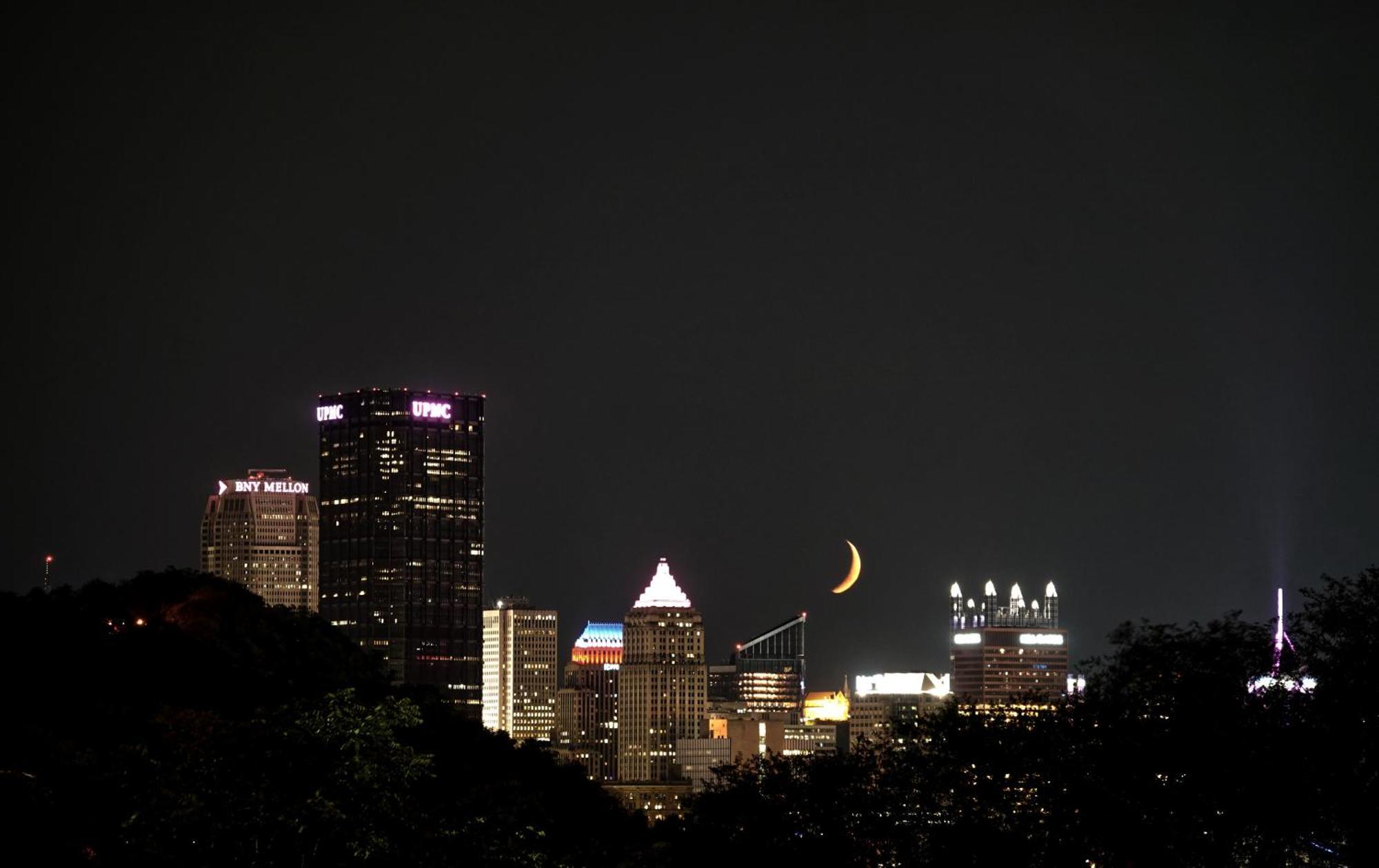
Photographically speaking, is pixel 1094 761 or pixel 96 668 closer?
pixel 1094 761

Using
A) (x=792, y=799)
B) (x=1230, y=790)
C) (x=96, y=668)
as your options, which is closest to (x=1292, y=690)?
(x=1230, y=790)

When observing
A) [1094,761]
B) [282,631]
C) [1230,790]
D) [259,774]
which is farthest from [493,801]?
[282,631]

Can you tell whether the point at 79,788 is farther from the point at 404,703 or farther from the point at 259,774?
the point at 404,703

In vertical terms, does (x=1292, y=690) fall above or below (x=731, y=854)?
above

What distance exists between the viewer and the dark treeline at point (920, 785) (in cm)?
4659

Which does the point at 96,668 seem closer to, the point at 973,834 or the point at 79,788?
the point at 79,788

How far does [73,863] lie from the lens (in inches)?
1820

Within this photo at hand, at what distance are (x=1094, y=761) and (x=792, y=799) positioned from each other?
1508 centimetres

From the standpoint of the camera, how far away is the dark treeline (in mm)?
46594

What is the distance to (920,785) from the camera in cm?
5859

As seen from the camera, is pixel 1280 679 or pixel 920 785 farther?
pixel 920 785

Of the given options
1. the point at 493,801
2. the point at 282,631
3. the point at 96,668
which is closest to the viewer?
the point at 493,801

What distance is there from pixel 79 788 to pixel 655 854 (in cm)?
2476

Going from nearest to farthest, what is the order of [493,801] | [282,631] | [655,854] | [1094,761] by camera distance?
[1094,761] → [493,801] → [655,854] → [282,631]
